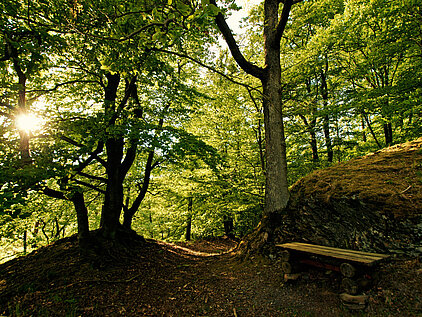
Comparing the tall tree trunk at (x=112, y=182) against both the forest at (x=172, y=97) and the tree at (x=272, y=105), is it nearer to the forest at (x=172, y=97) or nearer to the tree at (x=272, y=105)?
the forest at (x=172, y=97)

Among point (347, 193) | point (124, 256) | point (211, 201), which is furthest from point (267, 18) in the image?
point (124, 256)

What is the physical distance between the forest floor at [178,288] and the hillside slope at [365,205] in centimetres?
46

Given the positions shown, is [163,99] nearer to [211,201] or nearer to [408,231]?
[211,201]

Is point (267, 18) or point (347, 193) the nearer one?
point (347, 193)

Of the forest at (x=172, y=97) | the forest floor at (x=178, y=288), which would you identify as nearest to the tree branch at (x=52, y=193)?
the forest at (x=172, y=97)

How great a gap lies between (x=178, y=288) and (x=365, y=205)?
461 cm

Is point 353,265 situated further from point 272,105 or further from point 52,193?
point 52,193

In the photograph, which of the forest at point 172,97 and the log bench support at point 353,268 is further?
the forest at point 172,97

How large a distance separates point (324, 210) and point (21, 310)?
6588 millimetres

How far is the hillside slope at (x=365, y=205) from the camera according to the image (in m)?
3.48

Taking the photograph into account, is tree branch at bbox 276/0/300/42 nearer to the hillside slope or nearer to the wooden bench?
the hillside slope

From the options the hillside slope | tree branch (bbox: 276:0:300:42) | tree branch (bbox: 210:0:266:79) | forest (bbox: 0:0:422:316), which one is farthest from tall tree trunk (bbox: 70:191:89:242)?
tree branch (bbox: 276:0:300:42)

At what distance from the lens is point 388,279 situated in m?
3.18

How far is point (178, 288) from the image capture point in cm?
493
